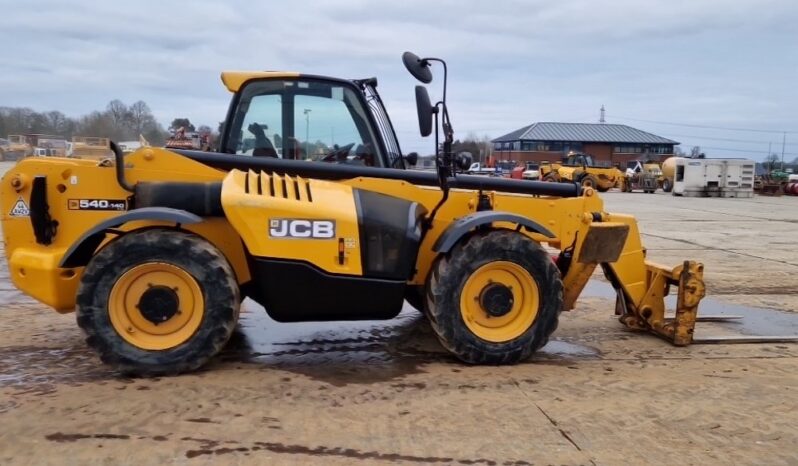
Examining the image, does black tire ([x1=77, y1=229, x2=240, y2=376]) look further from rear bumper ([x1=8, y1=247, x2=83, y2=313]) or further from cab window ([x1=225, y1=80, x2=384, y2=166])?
cab window ([x1=225, y1=80, x2=384, y2=166])

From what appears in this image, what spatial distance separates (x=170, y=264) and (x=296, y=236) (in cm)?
86

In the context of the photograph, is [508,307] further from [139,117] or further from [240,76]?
[139,117]

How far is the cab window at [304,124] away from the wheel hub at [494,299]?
135cm

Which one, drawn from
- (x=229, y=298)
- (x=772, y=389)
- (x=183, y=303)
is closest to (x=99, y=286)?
(x=183, y=303)

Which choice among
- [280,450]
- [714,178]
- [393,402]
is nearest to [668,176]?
[714,178]

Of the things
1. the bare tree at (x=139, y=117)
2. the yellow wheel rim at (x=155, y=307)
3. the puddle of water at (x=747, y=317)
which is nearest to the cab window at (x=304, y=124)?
the yellow wheel rim at (x=155, y=307)

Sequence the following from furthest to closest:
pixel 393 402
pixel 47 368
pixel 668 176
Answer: pixel 668 176 → pixel 47 368 → pixel 393 402

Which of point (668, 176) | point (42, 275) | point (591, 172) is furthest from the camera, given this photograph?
point (668, 176)

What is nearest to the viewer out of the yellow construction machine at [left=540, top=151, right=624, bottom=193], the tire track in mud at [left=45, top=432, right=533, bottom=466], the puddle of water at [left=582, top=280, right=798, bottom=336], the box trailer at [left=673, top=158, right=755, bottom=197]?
the tire track in mud at [left=45, top=432, right=533, bottom=466]

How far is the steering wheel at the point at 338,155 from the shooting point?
543 centimetres

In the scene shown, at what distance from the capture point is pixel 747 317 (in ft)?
23.8

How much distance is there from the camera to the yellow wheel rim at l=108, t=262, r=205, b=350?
4.58m

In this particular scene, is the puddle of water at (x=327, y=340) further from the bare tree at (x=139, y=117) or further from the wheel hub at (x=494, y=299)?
the bare tree at (x=139, y=117)

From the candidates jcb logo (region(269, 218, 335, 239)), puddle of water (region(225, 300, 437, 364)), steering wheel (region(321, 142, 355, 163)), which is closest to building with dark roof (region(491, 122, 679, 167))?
puddle of water (region(225, 300, 437, 364))
